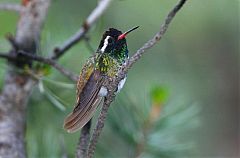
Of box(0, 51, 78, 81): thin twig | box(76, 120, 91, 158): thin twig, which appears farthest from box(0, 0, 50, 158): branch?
box(76, 120, 91, 158): thin twig

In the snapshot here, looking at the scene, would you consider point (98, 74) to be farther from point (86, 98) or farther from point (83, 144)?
point (83, 144)

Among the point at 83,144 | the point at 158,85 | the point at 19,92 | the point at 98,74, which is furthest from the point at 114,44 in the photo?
the point at 158,85

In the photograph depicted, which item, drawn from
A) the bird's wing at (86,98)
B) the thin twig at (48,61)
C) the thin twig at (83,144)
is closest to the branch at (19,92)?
the thin twig at (48,61)

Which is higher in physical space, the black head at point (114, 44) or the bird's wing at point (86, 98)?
the black head at point (114, 44)

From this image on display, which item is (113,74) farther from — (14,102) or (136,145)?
(136,145)

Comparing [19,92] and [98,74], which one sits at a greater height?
[19,92]

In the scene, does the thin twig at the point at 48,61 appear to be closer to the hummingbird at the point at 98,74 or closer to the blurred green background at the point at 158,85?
the blurred green background at the point at 158,85
